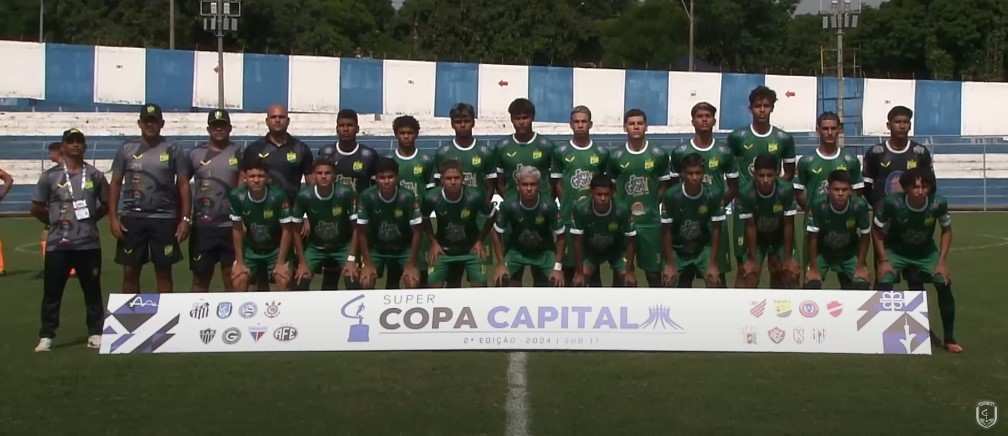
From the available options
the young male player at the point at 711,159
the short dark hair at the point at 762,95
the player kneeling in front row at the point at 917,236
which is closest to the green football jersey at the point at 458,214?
the young male player at the point at 711,159

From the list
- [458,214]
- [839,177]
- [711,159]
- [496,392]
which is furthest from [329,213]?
[839,177]

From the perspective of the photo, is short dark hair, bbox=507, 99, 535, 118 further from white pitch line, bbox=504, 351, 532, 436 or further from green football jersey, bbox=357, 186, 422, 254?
white pitch line, bbox=504, 351, 532, 436

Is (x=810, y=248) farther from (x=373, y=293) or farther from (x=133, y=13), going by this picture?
(x=133, y=13)

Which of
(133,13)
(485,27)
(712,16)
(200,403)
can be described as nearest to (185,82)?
(133,13)

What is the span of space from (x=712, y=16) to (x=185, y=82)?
4424cm

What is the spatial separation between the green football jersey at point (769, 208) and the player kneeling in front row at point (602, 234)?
1028 mm

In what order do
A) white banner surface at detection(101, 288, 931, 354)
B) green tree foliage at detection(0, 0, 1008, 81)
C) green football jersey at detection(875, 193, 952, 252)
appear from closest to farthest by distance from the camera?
white banner surface at detection(101, 288, 931, 354) < green football jersey at detection(875, 193, 952, 252) < green tree foliage at detection(0, 0, 1008, 81)

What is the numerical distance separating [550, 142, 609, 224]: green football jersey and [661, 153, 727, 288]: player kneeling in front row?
0.71m

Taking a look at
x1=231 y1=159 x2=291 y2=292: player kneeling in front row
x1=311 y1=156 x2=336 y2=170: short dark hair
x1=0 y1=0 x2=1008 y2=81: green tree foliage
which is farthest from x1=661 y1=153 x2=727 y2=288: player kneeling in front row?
x1=0 y1=0 x2=1008 y2=81: green tree foliage

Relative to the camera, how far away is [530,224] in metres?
11.1

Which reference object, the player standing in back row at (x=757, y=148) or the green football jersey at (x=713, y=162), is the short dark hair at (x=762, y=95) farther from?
the green football jersey at (x=713, y=162)

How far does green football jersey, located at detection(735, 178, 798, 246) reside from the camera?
445 inches

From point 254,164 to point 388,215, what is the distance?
1196 mm

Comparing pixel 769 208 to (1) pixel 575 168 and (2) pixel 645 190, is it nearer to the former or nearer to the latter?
(2) pixel 645 190
